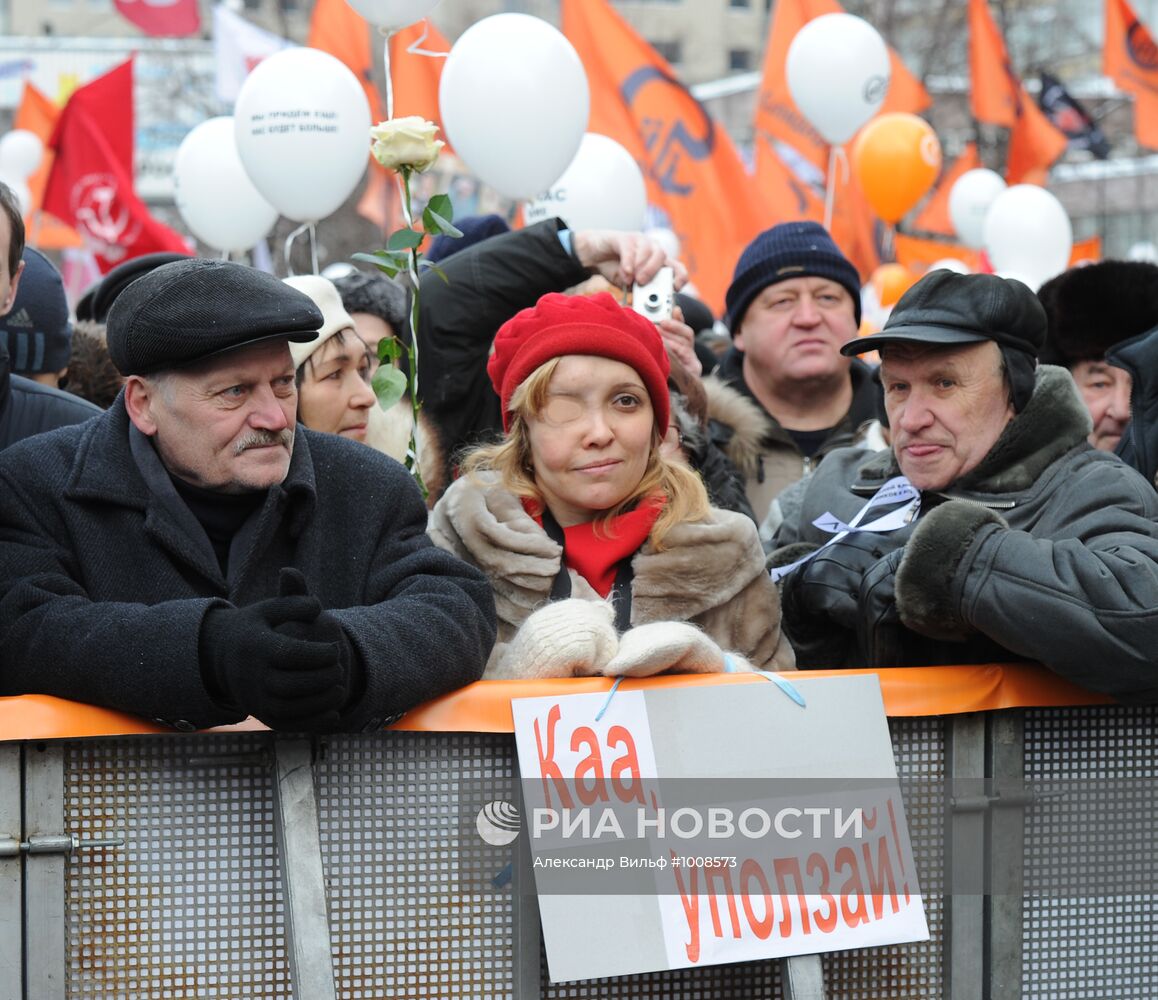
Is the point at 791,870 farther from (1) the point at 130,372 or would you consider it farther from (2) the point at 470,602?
(1) the point at 130,372

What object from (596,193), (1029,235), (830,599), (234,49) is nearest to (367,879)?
(830,599)

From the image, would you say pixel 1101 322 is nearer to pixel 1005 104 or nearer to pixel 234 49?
pixel 234 49

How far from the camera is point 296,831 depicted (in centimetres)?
259

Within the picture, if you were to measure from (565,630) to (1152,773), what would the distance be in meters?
1.17

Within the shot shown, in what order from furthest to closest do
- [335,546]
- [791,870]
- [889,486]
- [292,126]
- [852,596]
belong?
[292,126]
[889,486]
[852,596]
[335,546]
[791,870]

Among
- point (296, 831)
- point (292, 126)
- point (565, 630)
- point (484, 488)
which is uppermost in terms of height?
point (292, 126)

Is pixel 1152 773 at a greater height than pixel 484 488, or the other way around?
pixel 484 488

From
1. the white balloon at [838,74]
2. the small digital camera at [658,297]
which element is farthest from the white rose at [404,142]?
the white balloon at [838,74]

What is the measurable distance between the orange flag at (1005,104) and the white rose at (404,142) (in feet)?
40.3

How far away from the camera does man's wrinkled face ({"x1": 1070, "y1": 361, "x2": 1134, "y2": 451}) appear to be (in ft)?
17.1

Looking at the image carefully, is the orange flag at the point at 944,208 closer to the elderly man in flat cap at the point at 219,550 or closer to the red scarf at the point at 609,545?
the red scarf at the point at 609,545

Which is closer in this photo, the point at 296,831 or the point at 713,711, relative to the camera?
the point at 296,831

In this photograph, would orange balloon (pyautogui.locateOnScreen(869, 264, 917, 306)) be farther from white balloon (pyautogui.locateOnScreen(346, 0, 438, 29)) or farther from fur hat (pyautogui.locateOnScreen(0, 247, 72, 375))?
fur hat (pyautogui.locateOnScreen(0, 247, 72, 375))

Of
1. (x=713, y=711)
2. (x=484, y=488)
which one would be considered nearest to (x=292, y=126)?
(x=484, y=488)
